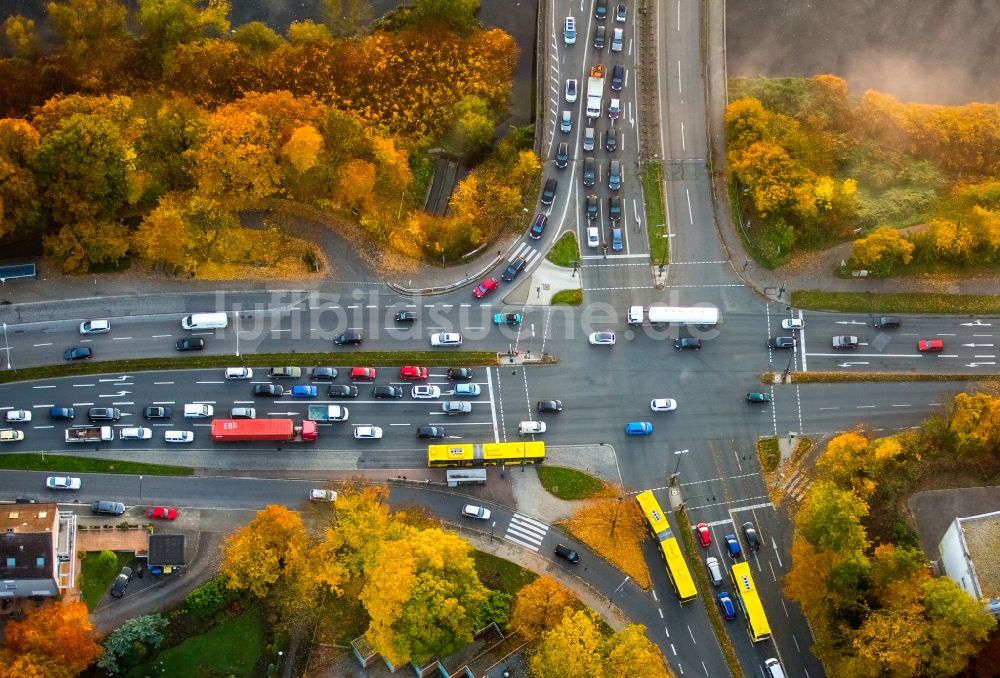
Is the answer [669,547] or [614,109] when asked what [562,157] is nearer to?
[614,109]

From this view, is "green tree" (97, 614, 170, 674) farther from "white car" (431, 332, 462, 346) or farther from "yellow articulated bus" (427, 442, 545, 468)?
"white car" (431, 332, 462, 346)

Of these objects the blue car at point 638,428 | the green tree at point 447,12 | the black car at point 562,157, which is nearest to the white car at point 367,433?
the blue car at point 638,428

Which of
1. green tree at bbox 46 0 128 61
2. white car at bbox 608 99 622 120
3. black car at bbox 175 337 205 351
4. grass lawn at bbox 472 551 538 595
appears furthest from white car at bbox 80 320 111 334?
white car at bbox 608 99 622 120

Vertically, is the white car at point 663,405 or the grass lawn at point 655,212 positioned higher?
the grass lawn at point 655,212

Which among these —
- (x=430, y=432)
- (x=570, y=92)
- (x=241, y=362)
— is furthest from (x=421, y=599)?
(x=570, y=92)

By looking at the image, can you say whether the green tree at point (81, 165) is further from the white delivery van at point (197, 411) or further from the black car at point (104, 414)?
the white delivery van at point (197, 411)

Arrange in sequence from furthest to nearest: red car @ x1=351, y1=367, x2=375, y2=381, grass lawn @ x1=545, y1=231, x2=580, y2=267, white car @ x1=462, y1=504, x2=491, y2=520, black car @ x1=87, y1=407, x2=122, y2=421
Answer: grass lawn @ x1=545, y1=231, x2=580, y2=267, red car @ x1=351, y1=367, x2=375, y2=381, black car @ x1=87, y1=407, x2=122, y2=421, white car @ x1=462, y1=504, x2=491, y2=520
